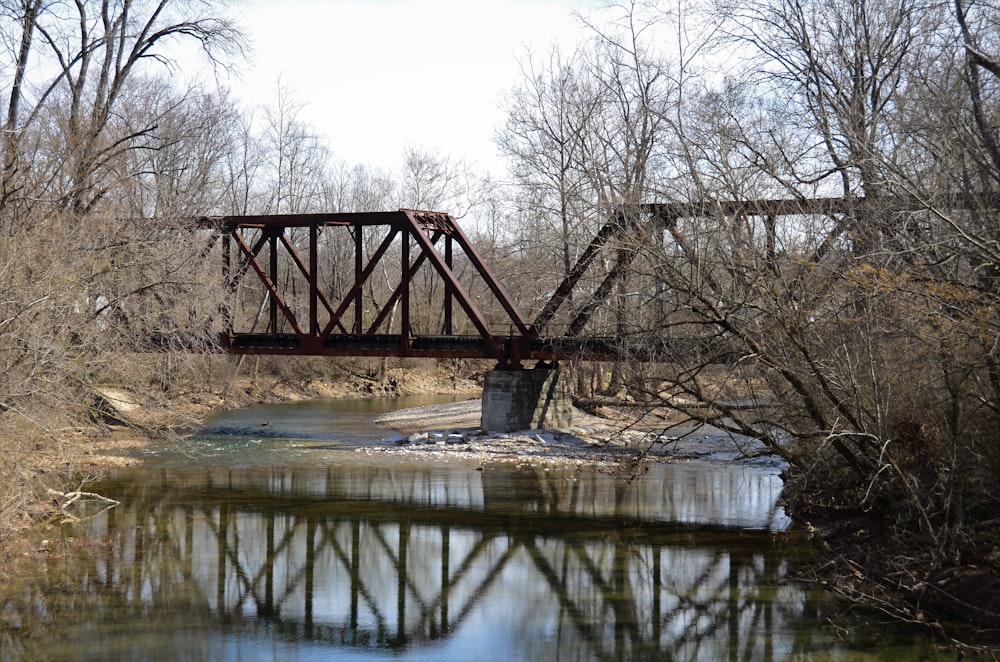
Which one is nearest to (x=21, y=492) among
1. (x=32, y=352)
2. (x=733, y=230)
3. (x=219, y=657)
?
(x=32, y=352)

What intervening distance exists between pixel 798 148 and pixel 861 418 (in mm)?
6509

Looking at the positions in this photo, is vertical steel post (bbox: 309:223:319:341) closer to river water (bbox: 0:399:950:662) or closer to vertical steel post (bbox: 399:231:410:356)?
vertical steel post (bbox: 399:231:410:356)

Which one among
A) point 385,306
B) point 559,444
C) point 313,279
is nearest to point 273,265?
point 313,279

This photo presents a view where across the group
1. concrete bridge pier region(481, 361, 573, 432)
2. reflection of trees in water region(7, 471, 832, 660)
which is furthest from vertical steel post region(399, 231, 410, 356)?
reflection of trees in water region(7, 471, 832, 660)

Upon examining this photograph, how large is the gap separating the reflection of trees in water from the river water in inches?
1.5

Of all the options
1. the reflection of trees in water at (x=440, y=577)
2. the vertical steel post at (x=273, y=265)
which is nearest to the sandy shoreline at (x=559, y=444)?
the vertical steel post at (x=273, y=265)

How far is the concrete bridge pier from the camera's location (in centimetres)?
2619

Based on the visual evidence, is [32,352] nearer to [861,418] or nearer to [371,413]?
[861,418]

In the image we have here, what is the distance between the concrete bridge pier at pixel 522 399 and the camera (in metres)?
26.2

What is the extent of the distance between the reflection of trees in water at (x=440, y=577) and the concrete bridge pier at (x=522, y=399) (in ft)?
28.9

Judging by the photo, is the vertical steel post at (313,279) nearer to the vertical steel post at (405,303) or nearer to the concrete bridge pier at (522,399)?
the vertical steel post at (405,303)

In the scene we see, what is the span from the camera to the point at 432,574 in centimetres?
1283

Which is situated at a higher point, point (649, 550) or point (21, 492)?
point (21, 492)

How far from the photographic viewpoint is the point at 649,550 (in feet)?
46.0
